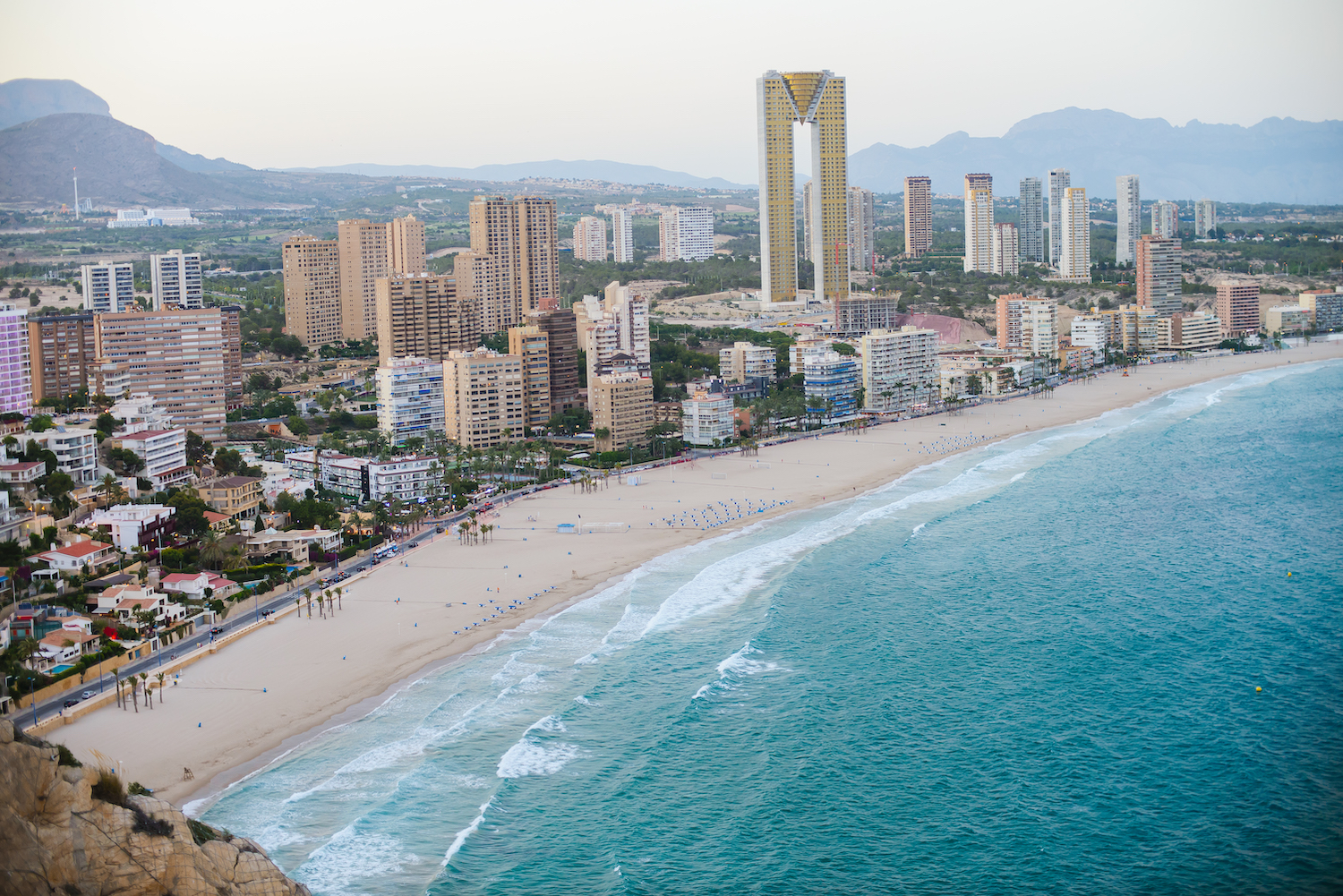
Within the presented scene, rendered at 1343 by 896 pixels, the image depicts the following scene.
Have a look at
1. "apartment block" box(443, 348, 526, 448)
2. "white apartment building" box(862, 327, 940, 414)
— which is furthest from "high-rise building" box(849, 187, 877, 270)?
"apartment block" box(443, 348, 526, 448)

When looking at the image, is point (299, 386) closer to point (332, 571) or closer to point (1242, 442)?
point (332, 571)

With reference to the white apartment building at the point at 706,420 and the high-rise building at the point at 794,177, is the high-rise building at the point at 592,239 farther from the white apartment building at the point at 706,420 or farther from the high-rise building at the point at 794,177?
the white apartment building at the point at 706,420

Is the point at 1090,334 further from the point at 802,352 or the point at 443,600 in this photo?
the point at 443,600

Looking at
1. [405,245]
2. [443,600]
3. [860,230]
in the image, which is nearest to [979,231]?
[860,230]

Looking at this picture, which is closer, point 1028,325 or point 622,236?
point 1028,325

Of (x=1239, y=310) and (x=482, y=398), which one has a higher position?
(x=1239, y=310)

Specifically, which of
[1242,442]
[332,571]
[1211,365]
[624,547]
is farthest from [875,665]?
[1211,365]

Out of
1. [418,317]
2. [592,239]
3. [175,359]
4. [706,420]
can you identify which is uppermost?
[592,239]
